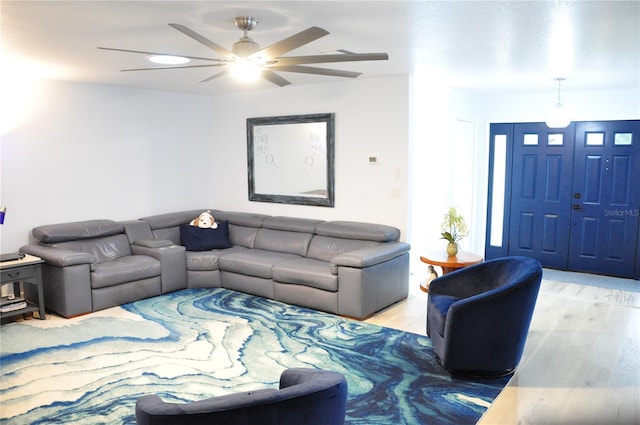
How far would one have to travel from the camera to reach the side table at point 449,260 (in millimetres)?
4703

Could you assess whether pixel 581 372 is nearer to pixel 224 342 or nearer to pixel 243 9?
pixel 224 342

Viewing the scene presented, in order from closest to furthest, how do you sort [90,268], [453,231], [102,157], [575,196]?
1. [90,268]
2. [453,231]
3. [102,157]
4. [575,196]

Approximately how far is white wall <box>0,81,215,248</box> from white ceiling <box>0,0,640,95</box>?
23.4 inches

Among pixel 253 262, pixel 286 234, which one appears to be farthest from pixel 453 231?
pixel 253 262

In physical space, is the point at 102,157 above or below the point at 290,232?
above

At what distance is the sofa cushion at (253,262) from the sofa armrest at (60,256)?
1.34m

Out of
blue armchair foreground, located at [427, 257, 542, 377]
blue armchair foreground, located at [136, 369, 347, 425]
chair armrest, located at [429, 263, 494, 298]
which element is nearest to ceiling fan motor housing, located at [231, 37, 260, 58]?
blue armchair foreground, located at [136, 369, 347, 425]

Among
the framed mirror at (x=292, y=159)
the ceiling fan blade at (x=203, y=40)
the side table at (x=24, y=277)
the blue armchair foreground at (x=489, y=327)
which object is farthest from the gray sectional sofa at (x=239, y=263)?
the ceiling fan blade at (x=203, y=40)

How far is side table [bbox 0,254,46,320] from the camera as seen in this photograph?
4.33 metres

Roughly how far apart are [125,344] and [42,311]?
1.12 metres

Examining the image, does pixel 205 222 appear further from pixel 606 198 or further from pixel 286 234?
pixel 606 198

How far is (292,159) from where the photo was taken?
602cm

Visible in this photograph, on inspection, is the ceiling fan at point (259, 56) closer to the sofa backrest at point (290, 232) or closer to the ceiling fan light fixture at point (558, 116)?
the sofa backrest at point (290, 232)

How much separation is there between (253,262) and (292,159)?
144 centimetres
